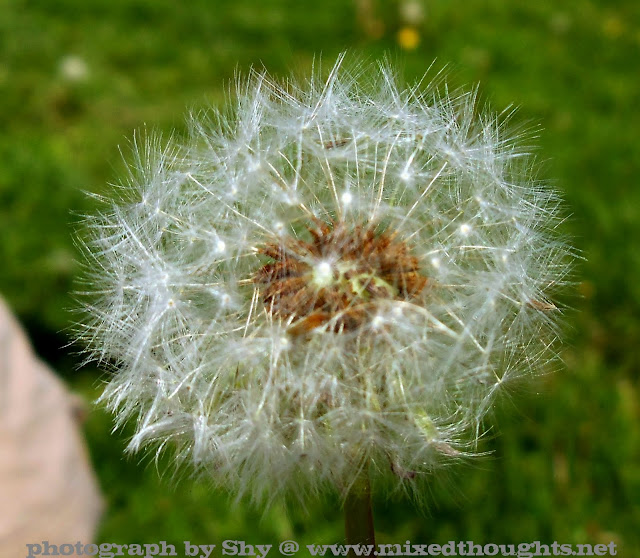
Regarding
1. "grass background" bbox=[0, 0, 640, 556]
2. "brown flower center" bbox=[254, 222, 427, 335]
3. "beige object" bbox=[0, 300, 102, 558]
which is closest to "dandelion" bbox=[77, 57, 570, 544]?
"brown flower center" bbox=[254, 222, 427, 335]

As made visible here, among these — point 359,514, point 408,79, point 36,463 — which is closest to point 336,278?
point 359,514

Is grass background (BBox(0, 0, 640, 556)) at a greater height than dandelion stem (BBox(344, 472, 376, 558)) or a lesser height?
greater

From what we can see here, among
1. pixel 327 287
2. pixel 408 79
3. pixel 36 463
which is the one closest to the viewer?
pixel 327 287

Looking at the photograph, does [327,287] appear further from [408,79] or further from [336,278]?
[408,79]

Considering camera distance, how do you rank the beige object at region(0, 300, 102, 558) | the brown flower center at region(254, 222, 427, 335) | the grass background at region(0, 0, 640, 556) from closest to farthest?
1. the brown flower center at region(254, 222, 427, 335)
2. the beige object at region(0, 300, 102, 558)
3. the grass background at region(0, 0, 640, 556)

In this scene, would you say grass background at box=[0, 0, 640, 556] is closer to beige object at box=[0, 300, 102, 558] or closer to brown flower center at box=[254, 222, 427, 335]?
beige object at box=[0, 300, 102, 558]
